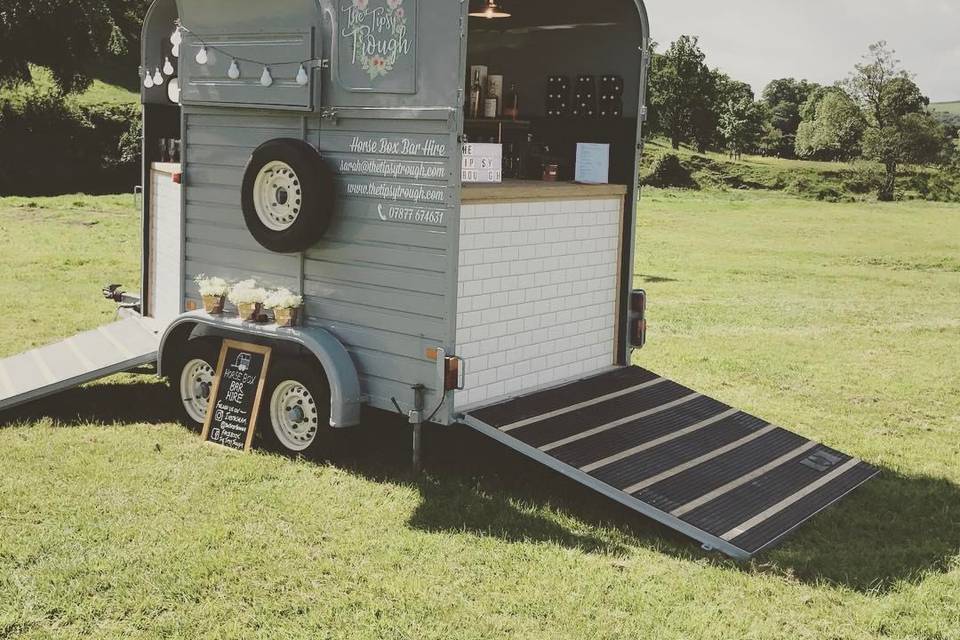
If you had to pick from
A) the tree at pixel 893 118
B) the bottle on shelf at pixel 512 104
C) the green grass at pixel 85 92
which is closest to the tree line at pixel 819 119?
the tree at pixel 893 118

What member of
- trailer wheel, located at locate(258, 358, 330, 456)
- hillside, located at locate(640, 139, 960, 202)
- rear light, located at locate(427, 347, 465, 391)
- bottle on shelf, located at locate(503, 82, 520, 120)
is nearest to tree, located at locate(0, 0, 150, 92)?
hillside, located at locate(640, 139, 960, 202)

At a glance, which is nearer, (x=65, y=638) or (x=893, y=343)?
(x=65, y=638)

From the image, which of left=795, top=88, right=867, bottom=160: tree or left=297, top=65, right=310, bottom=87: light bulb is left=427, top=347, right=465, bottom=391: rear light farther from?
left=795, top=88, right=867, bottom=160: tree

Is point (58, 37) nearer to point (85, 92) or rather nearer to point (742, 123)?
point (85, 92)

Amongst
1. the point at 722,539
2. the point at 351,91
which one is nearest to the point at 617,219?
the point at 351,91

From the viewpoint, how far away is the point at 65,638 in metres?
4.54

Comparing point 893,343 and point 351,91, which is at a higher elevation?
point 351,91

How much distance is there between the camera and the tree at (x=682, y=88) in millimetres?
66312

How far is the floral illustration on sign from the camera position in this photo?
636cm

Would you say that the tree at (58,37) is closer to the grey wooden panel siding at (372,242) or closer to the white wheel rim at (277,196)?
the grey wooden panel siding at (372,242)

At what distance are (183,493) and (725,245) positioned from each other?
59.1 feet

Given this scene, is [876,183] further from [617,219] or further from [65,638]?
[65,638]

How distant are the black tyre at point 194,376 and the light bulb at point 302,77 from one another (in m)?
1.86

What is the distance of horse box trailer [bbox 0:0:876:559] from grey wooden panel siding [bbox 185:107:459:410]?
14 millimetres
